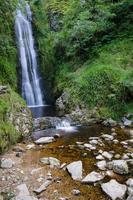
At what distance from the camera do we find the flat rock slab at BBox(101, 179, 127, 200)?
16.1 ft

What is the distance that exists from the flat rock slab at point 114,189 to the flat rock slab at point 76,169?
0.57 meters

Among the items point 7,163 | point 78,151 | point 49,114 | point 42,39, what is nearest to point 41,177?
point 7,163

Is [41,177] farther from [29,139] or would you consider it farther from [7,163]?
[29,139]

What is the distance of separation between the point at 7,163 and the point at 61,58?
25.4 ft

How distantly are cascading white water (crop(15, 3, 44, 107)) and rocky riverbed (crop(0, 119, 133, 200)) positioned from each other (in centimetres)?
414

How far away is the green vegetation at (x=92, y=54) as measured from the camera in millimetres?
10023

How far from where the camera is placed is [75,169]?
19.3 feet

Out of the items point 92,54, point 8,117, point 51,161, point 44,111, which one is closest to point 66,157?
point 51,161

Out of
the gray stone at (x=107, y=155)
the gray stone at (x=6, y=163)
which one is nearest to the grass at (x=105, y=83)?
the gray stone at (x=107, y=155)

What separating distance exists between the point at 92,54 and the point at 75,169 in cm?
698

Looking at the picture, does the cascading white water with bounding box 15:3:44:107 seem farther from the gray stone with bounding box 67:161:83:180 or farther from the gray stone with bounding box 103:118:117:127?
the gray stone with bounding box 67:161:83:180

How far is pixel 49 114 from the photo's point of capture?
34.9ft

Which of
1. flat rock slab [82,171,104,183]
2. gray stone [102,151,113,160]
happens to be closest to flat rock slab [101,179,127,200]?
flat rock slab [82,171,104,183]

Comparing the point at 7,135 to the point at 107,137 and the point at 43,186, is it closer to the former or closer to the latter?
the point at 43,186
